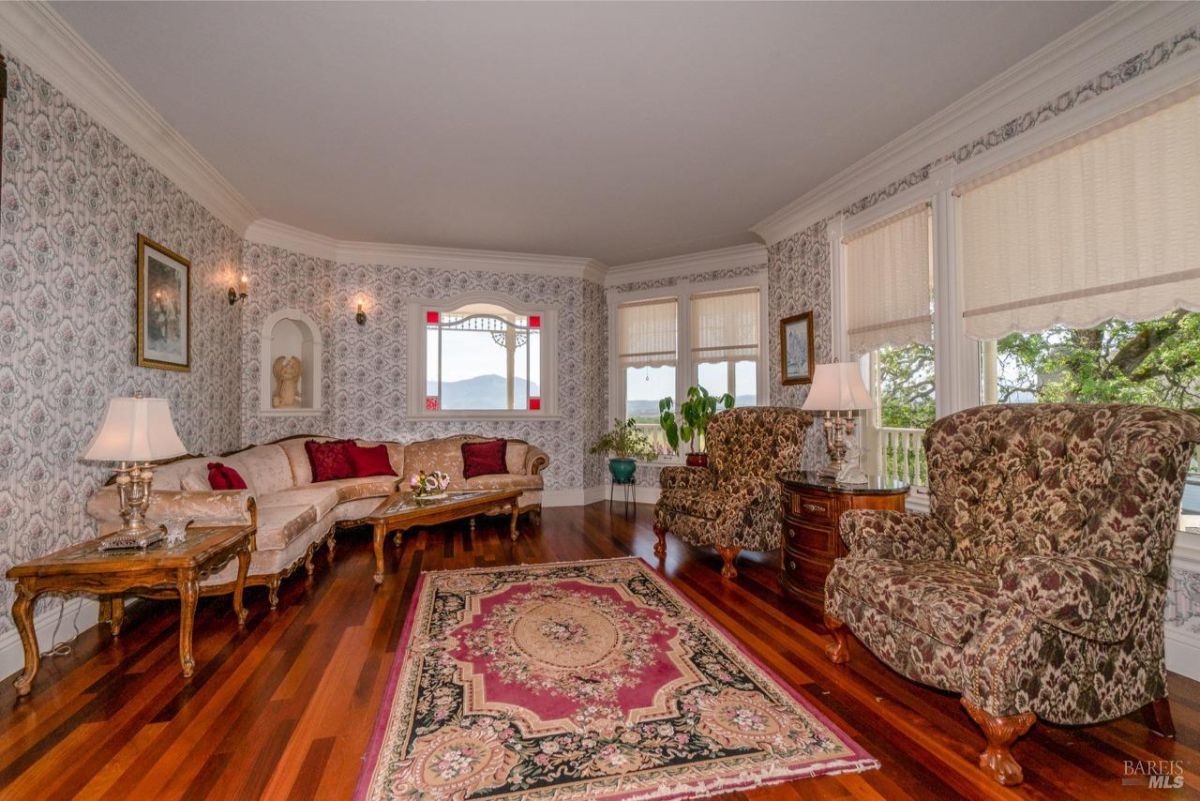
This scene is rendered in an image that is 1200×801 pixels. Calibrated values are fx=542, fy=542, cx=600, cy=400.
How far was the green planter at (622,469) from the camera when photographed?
6383 mm

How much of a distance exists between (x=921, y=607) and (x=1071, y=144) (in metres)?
2.62

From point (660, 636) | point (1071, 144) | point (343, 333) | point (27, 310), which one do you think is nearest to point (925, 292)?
point (1071, 144)

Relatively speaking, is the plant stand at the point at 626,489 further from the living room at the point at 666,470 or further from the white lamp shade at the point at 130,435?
the white lamp shade at the point at 130,435

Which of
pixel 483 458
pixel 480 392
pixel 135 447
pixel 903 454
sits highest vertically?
pixel 480 392

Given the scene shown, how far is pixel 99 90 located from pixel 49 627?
287 centimetres

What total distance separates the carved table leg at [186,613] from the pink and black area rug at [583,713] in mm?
Result: 904

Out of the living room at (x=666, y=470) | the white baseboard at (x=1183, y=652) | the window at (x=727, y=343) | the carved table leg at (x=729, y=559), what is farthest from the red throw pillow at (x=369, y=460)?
the white baseboard at (x=1183, y=652)

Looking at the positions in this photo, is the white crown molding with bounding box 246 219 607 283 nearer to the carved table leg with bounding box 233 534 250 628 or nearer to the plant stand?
the plant stand

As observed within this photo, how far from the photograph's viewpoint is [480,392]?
6.78 meters

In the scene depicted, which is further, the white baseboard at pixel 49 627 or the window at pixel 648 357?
the window at pixel 648 357

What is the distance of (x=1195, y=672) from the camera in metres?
2.37

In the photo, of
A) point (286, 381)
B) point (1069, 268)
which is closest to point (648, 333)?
point (286, 381)

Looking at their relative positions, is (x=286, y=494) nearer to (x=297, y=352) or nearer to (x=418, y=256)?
(x=297, y=352)

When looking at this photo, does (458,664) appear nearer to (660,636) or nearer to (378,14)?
(660,636)
